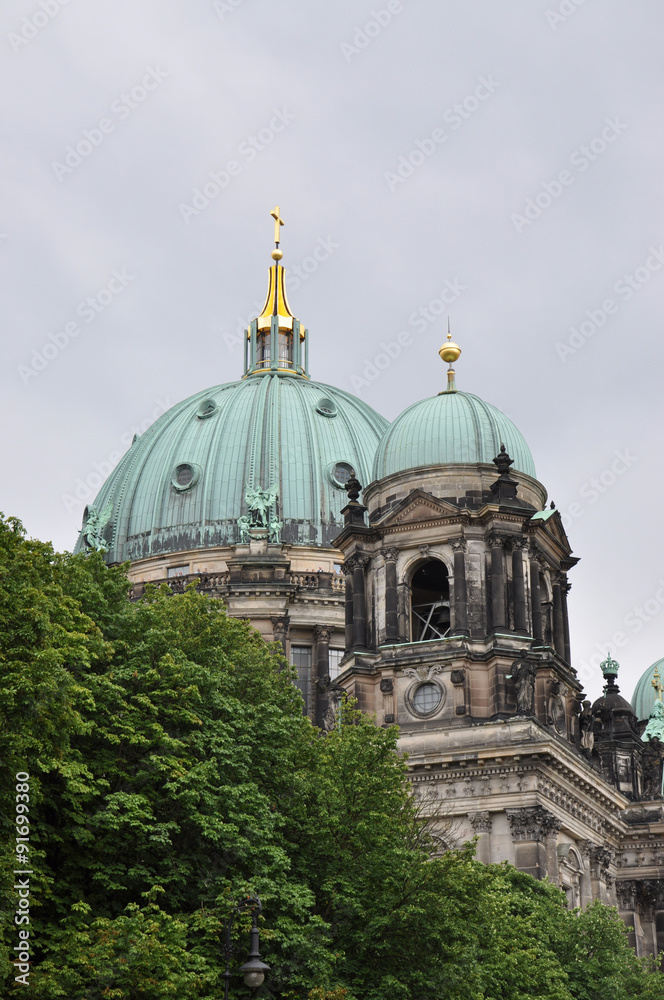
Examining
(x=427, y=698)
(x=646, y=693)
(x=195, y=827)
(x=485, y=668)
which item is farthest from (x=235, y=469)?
(x=195, y=827)

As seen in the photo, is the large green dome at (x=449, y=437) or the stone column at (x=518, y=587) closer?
the stone column at (x=518, y=587)

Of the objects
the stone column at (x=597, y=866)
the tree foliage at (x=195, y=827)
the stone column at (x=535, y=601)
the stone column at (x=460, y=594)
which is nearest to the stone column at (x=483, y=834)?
the stone column at (x=597, y=866)

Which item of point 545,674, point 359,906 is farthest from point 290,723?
point 545,674

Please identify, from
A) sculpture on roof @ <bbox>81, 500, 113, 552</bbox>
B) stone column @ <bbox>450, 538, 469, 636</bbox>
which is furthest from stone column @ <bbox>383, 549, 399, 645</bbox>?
sculpture on roof @ <bbox>81, 500, 113, 552</bbox>

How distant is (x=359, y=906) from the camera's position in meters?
37.5

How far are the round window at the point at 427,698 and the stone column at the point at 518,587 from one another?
390 cm

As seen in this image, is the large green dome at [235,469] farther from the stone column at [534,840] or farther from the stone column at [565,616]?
the stone column at [534,840]

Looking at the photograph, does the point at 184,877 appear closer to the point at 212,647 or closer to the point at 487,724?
the point at 212,647

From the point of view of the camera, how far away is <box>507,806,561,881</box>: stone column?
5488 cm

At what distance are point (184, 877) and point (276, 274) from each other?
66123mm

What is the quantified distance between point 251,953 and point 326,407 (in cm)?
5778

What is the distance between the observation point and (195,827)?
36938mm

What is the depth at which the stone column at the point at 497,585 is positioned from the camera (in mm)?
59719

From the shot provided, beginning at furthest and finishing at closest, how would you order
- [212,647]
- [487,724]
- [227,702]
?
[487,724], [212,647], [227,702]
